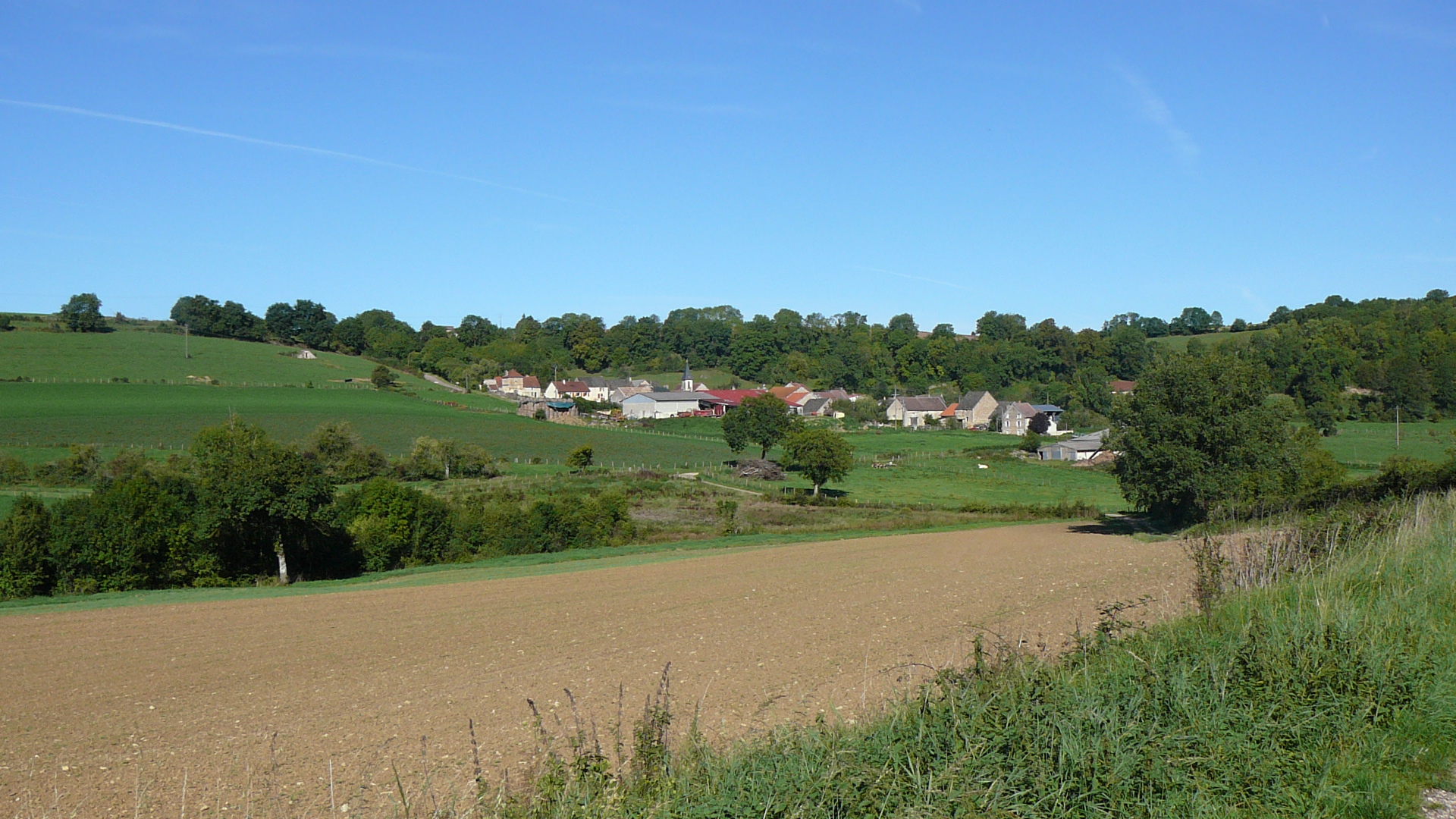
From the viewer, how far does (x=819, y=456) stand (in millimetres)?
58500

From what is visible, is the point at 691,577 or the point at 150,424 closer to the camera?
the point at 691,577

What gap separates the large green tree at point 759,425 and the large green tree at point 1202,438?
39.5 meters

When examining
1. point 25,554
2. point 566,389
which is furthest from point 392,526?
point 566,389

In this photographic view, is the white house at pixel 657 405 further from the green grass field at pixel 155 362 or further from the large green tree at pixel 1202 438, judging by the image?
the large green tree at pixel 1202 438

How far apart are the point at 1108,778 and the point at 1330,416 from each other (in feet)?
312

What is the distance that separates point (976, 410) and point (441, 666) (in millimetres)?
112238

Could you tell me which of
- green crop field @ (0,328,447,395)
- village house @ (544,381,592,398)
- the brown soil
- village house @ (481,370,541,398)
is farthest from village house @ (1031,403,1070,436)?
the brown soil

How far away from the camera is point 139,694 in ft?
46.7

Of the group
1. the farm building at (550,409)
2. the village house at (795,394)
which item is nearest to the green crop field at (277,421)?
the farm building at (550,409)

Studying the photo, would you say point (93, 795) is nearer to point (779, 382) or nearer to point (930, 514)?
point (930, 514)

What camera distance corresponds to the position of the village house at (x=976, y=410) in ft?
398

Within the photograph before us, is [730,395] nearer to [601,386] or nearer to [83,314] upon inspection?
[601,386]

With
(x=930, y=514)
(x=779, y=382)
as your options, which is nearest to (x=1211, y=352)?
(x=930, y=514)

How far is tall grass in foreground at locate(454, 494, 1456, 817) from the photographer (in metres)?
5.41
